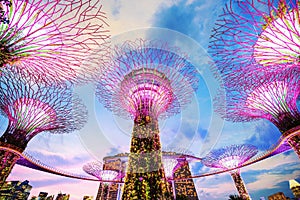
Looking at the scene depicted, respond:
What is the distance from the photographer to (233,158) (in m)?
24.6

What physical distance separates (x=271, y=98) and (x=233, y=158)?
14401mm

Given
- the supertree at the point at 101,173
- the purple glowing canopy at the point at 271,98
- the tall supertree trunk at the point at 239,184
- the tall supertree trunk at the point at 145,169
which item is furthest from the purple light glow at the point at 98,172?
the purple glowing canopy at the point at 271,98

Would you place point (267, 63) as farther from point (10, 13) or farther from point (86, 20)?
point (10, 13)

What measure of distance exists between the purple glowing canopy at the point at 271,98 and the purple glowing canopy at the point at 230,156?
35.3ft

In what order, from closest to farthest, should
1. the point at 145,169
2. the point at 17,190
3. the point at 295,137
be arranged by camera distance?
the point at 145,169, the point at 295,137, the point at 17,190

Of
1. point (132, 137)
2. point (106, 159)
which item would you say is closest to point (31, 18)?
point (132, 137)

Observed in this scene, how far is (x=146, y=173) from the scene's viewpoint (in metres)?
9.53

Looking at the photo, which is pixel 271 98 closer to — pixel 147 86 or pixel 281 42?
pixel 281 42

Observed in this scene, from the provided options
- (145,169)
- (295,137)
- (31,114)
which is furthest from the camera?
(31,114)

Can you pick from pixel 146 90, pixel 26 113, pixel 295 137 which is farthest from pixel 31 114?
pixel 295 137

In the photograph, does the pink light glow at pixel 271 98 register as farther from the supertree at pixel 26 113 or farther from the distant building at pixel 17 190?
the distant building at pixel 17 190

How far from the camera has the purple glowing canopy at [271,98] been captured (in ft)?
40.7

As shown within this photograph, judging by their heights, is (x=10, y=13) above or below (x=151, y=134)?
above

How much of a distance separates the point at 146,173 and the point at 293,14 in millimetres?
10264
